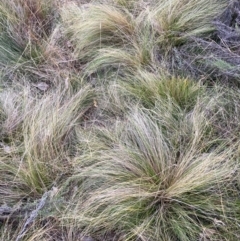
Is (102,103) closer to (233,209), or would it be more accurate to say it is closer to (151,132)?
(151,132)

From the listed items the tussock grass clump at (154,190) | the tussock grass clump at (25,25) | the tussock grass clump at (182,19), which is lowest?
the tussock grass clump at (154,190)

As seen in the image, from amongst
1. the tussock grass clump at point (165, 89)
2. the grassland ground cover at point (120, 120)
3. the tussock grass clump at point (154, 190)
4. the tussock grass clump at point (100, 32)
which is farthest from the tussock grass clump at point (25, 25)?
the tussock grass clump at point (154, 190)

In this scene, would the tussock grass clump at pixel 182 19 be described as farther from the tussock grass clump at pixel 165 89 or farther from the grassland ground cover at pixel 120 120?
the tussock grass clump at pixel 165 89

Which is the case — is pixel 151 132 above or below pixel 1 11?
below

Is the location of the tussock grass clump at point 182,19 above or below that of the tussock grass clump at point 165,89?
above

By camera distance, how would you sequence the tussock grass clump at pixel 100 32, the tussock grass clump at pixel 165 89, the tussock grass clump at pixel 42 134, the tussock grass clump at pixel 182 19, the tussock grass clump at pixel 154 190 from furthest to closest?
the tussock grass clump at pixel 100 32 → the tussock grass clump at pixel 182 19 → the tussock grass clump at pixel 165 89 → the tussock grass clump at pixel 42 134 → the tussock grass clump at pixel 154 190

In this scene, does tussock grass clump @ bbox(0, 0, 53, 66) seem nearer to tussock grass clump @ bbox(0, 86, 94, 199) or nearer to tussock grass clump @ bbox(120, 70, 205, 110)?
tussock grass clump @ bbox(0, 86, 94, 199)

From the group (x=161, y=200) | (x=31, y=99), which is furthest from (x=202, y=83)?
(x=31, y=99)
